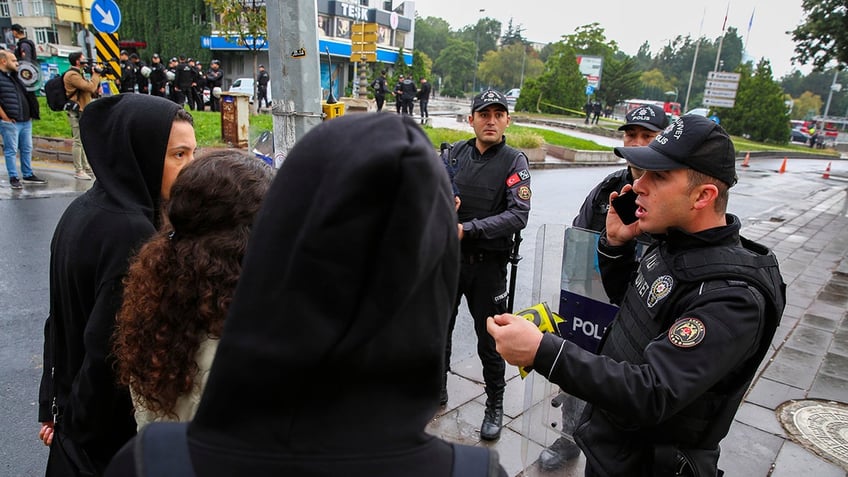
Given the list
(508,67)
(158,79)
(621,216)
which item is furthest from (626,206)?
(508,67)

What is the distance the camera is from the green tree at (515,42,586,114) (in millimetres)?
42188

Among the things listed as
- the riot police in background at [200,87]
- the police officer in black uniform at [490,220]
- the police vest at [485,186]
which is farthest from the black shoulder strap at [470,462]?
the riot police in background at [200,87]

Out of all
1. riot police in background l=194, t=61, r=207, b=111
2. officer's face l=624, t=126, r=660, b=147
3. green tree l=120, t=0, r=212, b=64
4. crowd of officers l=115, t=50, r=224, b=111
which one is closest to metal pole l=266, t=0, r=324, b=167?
officer's face l=624, t=126, r=660, b=147

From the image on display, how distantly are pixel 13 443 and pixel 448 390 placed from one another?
2.66 meters

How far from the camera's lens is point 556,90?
42.5 meters

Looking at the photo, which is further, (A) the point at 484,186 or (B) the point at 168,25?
(B) the point at 168,25

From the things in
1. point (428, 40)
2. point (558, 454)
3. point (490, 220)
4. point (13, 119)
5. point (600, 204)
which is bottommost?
point (558, 454)

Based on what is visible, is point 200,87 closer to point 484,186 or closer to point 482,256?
point 484,186

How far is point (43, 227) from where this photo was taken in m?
6.64

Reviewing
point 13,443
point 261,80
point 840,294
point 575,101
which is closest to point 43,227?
point 13,443

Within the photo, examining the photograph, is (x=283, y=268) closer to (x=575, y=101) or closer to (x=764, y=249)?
(x=764, y=249)

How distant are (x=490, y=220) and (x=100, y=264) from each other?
2.19 m

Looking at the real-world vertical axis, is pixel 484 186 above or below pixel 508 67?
below

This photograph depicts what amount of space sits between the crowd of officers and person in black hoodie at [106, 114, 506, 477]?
60.0ft
